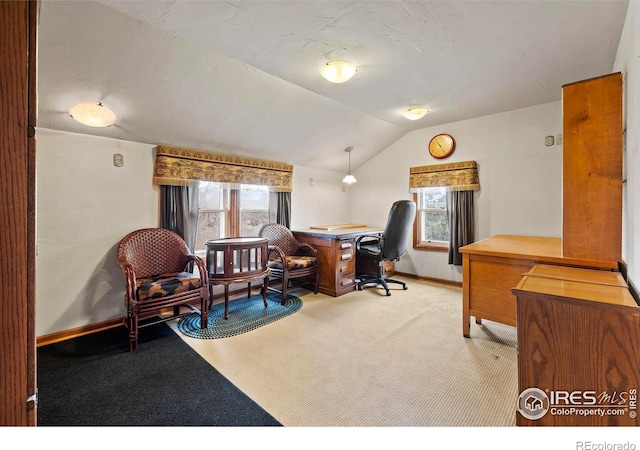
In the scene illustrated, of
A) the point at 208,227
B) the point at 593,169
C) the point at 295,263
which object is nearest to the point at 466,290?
the point at 593,169

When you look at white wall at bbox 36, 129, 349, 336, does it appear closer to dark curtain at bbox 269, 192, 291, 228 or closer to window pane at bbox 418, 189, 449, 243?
dark curtain at bbox 269, 192, 291, 228

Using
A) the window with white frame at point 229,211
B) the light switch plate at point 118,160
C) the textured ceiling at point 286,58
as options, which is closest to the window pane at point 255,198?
the window with white frame at point 229,211

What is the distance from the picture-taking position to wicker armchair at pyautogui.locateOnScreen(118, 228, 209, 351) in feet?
7.63

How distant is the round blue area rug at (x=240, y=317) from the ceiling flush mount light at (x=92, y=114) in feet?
6.65

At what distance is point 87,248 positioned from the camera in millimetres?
2617

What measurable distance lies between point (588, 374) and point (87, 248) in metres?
3.68

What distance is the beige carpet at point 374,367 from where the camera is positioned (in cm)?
159

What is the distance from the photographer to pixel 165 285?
2469 mm

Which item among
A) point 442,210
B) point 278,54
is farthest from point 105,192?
point 442,210

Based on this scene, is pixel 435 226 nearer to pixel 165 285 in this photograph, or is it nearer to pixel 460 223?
pixel 460 223

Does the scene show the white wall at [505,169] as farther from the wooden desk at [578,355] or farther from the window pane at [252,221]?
the wooden desk at [578,355]

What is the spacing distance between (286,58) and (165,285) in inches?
89.4

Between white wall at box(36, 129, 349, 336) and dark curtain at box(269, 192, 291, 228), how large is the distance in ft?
5.05

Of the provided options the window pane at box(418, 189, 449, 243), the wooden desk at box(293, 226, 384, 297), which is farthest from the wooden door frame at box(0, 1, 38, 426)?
the window pane at box(418, 189, 449, 243)
